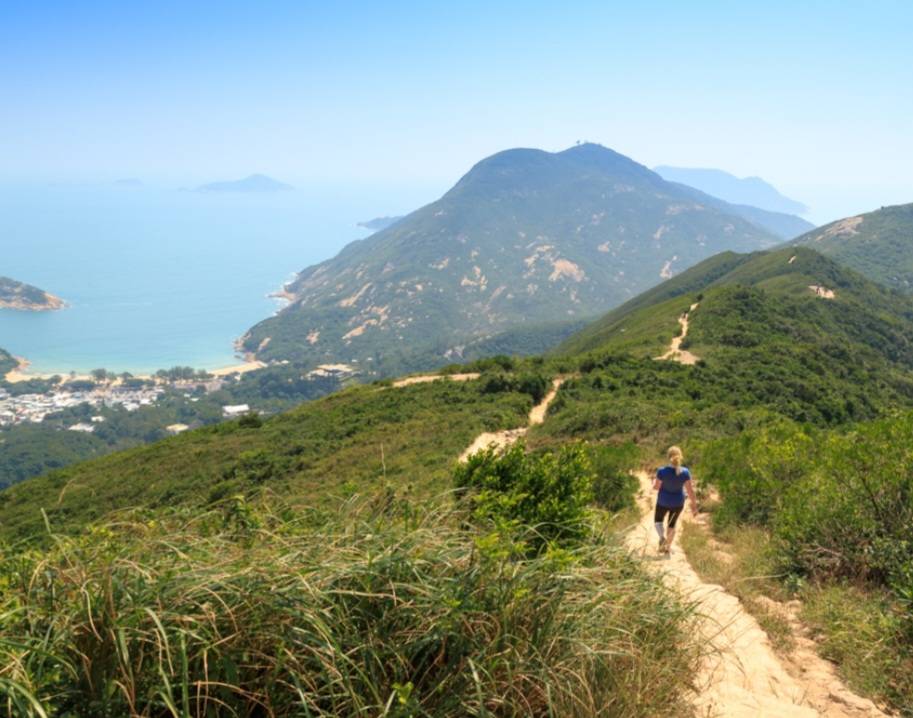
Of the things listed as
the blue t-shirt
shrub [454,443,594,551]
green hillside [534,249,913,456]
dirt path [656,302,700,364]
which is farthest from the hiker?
dirt path [656,302,700,364]

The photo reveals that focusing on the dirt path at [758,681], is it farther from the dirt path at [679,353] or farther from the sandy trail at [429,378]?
the dirt path at [679,353]

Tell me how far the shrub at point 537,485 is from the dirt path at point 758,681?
115 centimetres

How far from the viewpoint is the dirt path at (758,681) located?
162 inches

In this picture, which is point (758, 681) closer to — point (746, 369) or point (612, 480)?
point (612, 480)

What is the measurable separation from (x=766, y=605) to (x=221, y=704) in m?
5.69

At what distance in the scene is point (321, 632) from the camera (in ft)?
9.12

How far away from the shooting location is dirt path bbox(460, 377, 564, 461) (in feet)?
72.1

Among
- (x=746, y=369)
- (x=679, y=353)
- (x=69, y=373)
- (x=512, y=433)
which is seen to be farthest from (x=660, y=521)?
(x=69, y=373)

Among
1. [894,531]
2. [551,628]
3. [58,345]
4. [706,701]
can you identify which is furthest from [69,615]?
[58,345]

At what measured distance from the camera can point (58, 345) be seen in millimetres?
194000

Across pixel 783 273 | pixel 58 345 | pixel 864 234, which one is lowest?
pixel 58 345

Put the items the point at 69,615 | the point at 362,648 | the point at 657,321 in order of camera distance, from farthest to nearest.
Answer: the point at 657,321, the point at 362,648, the point at 69,615

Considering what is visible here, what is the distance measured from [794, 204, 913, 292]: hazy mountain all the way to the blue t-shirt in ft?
440

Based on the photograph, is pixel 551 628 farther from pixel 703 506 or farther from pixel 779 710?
pixel 703 506
